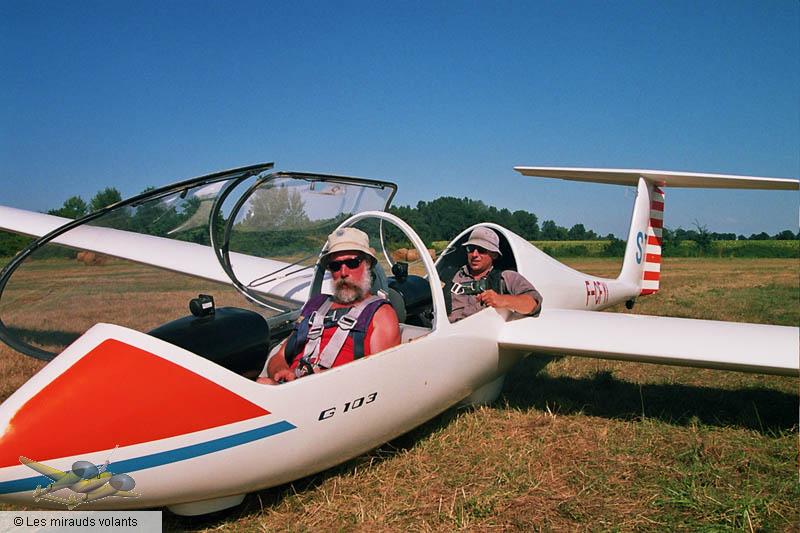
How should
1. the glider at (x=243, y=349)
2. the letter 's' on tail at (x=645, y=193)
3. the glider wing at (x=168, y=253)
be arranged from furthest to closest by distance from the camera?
the letter 's' on tail at (x=645, y=193) → the glider wing at (x=168, y=253) → the glider at (x=243, y=349)

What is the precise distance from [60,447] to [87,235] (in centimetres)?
105

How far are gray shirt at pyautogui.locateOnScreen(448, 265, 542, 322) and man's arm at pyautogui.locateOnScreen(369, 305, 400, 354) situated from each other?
1.12 meters

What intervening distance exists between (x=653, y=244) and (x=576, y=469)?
5.30 metres

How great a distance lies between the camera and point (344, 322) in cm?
368

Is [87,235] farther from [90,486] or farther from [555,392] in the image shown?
[555,392]

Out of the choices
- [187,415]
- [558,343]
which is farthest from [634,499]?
[187,415]

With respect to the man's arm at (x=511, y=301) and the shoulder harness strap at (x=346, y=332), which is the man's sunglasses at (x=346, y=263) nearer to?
the shoulder harness strap at (x=346, y=332)

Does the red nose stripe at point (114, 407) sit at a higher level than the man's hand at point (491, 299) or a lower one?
lower

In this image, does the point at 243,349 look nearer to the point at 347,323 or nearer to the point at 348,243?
the point at 347,323

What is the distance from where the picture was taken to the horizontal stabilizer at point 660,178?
6.85 metres

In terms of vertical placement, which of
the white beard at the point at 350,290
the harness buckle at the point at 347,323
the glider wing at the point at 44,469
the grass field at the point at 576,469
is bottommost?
the grass field at the point at 576,469

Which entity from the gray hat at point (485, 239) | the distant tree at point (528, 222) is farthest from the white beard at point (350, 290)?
the distant tree at point (528, 222)

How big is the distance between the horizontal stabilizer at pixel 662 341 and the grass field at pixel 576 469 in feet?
2.02

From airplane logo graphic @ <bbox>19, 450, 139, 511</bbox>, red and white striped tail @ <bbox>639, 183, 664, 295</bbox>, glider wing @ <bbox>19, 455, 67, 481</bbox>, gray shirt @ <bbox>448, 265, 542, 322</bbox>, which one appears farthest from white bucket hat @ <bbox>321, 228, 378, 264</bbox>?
red and white striped tail @ <bbox>639, 183, 664, 295</bbox>
